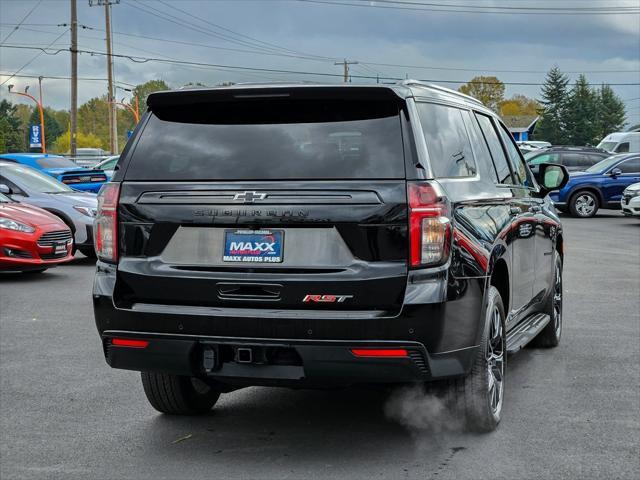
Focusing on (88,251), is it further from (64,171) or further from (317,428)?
(317,428)

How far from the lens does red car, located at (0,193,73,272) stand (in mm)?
12609

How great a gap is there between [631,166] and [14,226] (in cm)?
1889

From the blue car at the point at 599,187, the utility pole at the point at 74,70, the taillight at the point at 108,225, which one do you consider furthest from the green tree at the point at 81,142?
the taillight at the point at 108,225

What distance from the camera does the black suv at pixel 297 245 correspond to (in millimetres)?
4559

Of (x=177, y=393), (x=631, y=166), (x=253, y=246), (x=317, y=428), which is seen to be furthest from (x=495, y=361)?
(x=631, y=166)

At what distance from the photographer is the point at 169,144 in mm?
5027

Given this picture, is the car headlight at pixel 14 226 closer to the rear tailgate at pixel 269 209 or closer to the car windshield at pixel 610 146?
the rear tailgate at pixel 269 209

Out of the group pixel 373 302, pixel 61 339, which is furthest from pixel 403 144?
pixel 61 339

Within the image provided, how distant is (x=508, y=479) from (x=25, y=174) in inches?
505

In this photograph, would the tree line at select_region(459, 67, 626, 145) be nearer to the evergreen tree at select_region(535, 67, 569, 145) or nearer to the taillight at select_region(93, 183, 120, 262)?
the evergreen tree at select_region(535, 67, 569, 145)

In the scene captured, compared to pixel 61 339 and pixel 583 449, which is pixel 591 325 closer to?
pixel 583 449

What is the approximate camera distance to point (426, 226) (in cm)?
459

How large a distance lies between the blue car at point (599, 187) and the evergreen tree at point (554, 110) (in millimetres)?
91057

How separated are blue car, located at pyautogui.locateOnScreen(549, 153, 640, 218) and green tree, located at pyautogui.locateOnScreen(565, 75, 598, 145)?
88632 mm
